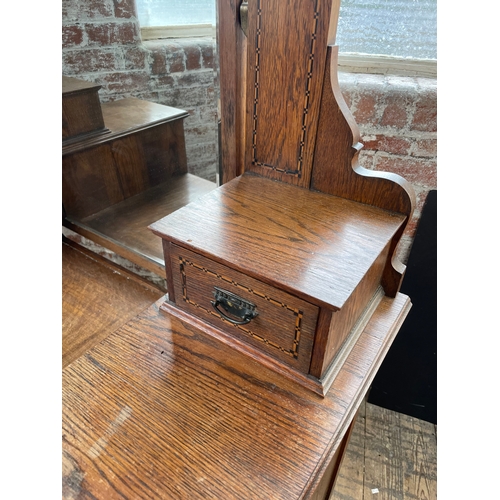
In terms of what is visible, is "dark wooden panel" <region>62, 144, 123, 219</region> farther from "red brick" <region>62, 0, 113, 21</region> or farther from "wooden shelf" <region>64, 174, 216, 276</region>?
A: "red brick" <region>62, 0, 113, 21</region>

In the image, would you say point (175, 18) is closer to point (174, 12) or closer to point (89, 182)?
point (174, 12)

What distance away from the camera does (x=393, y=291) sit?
0.75 meters

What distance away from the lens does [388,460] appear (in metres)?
1.46

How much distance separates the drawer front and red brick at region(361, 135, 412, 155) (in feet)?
2.39

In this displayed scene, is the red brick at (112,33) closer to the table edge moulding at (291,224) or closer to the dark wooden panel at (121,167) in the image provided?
the dark wooden panel at (121,167)

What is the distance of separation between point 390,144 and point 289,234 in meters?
0.65

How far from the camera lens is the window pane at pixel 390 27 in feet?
3.24

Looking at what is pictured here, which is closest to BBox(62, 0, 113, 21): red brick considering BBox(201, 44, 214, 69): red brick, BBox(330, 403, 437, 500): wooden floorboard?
BBox(201, 44, 214, 69): red brick

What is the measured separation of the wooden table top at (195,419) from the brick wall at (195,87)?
0.52 m

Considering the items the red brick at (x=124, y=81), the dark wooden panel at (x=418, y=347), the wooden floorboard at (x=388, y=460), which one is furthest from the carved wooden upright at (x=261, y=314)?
the wooden floorboard at (x=388, y=460)

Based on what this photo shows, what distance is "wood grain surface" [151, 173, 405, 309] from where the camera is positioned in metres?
0.53

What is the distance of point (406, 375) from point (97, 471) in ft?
4.11

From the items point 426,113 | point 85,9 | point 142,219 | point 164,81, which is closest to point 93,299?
point 142,219

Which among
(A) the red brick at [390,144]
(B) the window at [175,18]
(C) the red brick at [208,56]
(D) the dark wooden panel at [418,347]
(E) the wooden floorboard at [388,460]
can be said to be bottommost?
(E) the wooden floorboard at [388,460]
